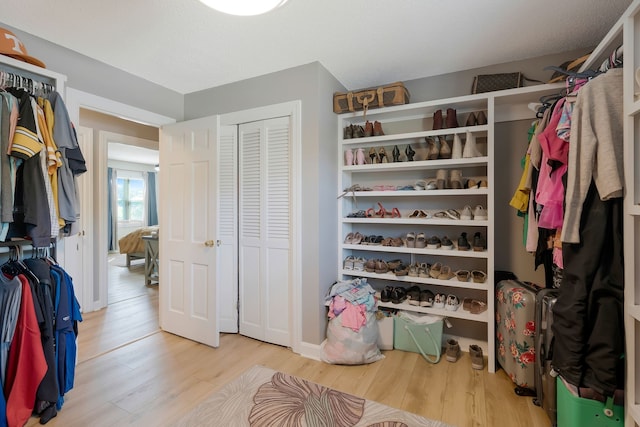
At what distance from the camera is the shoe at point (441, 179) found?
92.5 inches

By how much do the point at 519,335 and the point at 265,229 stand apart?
Result: 6.67 feet

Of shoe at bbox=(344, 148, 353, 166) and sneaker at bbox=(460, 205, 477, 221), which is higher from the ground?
shoe at bbox=(344, 148, 353, 166)

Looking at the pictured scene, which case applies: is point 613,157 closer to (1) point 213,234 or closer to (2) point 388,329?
(2) point 388,329

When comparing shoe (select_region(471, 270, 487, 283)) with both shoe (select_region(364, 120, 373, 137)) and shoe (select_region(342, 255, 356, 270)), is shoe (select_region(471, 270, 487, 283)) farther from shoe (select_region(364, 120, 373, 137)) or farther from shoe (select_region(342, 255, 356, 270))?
shoe (select_region(364, 120, 373, 137))

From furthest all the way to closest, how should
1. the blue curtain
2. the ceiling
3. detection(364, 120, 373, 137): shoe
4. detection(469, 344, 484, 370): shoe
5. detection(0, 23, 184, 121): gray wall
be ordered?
1. the blue curtain
2. detection(364, 120, 373, 137): shoe
3. detection(469, 344, 484, 370): shoe
4. detection(0, 23, 184, 121): gray wall
5. the ceiling

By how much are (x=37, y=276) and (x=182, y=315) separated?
1274mm

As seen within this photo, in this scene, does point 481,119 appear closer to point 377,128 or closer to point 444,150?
point 444,150

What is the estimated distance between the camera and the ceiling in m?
1.67

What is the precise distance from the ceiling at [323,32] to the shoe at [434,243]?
142 centimetres

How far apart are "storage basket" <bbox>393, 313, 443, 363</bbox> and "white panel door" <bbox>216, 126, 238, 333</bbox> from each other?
1.51m

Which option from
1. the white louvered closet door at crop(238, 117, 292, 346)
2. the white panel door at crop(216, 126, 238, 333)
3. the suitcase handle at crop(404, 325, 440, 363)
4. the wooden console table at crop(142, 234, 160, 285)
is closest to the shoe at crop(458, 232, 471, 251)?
the suitcase handle at crop(404, 325, 440, 363)

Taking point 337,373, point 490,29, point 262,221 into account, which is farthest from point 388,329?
point 490,29

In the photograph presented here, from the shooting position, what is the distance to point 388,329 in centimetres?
246

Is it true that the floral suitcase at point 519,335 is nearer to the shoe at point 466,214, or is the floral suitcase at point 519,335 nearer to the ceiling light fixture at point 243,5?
the shoe at point 466,214
